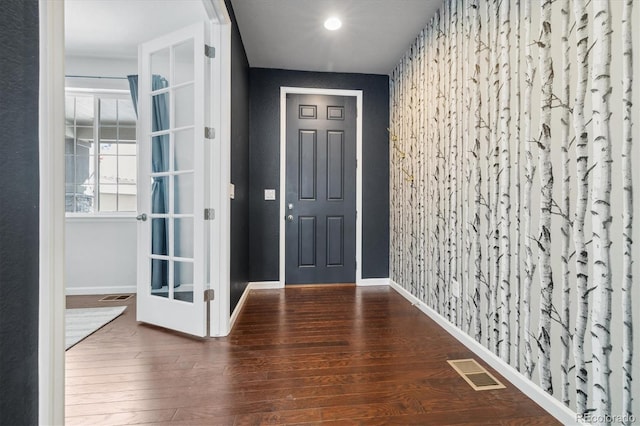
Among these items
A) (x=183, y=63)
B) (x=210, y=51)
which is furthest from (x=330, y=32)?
(x=183, y=63)

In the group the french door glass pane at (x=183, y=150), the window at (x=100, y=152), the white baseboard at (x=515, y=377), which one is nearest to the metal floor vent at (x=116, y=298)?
the window at (x=100, y=152)

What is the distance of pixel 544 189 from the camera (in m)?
1.45

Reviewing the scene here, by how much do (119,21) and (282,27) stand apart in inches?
57.7

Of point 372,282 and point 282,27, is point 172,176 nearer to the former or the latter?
point 282,27

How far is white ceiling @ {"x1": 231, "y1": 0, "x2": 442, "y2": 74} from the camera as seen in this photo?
2.49 meters

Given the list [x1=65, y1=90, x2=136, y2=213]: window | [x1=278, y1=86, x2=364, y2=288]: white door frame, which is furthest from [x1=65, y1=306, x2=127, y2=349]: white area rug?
[x1=278, y1=86, x2=364, y2=288]: white door frame

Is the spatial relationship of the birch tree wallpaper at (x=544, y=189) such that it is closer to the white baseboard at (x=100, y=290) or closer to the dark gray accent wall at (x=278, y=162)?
the dark gray accent wall at (x=278, y=162)

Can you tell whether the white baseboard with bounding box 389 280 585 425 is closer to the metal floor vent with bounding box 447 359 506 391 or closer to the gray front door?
the metal floor vent with bounding box 447 359 506 391

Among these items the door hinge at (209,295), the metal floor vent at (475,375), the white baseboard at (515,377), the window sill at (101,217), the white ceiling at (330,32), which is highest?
the white ceiling at (330,32)

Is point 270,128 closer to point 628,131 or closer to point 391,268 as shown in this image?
point 391,268

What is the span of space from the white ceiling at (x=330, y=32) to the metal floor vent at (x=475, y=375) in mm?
2707

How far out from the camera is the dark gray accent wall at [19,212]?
60 cm

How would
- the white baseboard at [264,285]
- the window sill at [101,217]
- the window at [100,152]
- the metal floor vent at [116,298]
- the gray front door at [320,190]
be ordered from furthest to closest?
the gray front door at [320,190] → the white baseboard at [264,285] → the window at [100,152] → the window sill at [101,217] → the metal floor vent at [116,298]

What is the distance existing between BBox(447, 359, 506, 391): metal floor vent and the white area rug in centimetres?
259
